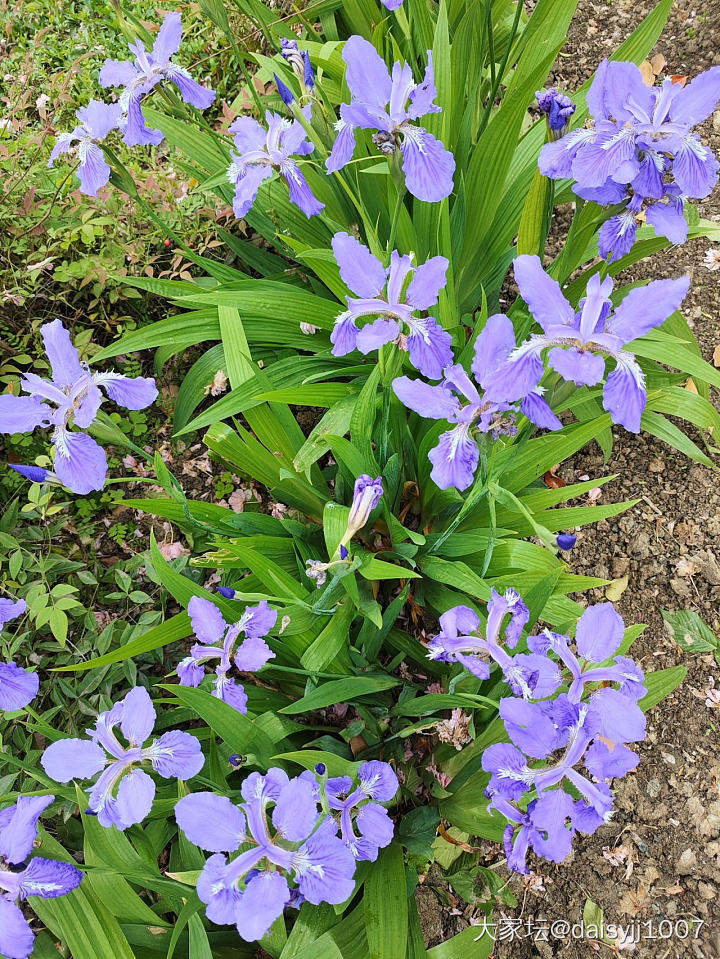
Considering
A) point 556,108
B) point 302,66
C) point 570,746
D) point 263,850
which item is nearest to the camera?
point 263,850

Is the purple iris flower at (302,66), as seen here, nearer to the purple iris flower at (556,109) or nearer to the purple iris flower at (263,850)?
the purple iris flower at (556,109)

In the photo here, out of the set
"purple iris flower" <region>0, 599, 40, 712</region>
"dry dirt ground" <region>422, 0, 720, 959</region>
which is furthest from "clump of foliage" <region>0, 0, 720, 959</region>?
"dry dirt ground" <region>422, 0, 720, 959</region>

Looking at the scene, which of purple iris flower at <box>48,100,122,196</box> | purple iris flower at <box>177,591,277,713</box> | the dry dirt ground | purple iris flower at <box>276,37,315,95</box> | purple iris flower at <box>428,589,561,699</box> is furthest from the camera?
the dry dirt ground

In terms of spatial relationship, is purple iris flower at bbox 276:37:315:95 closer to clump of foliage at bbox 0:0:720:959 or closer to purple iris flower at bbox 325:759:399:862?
clump of foliage at bbox 0:0:720:959

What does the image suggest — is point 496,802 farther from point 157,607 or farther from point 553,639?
point 157,607

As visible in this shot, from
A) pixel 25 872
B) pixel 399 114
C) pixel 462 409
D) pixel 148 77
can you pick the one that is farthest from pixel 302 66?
pixel 25 872

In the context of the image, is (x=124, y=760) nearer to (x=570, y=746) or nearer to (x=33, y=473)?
(x=33, y=473)
